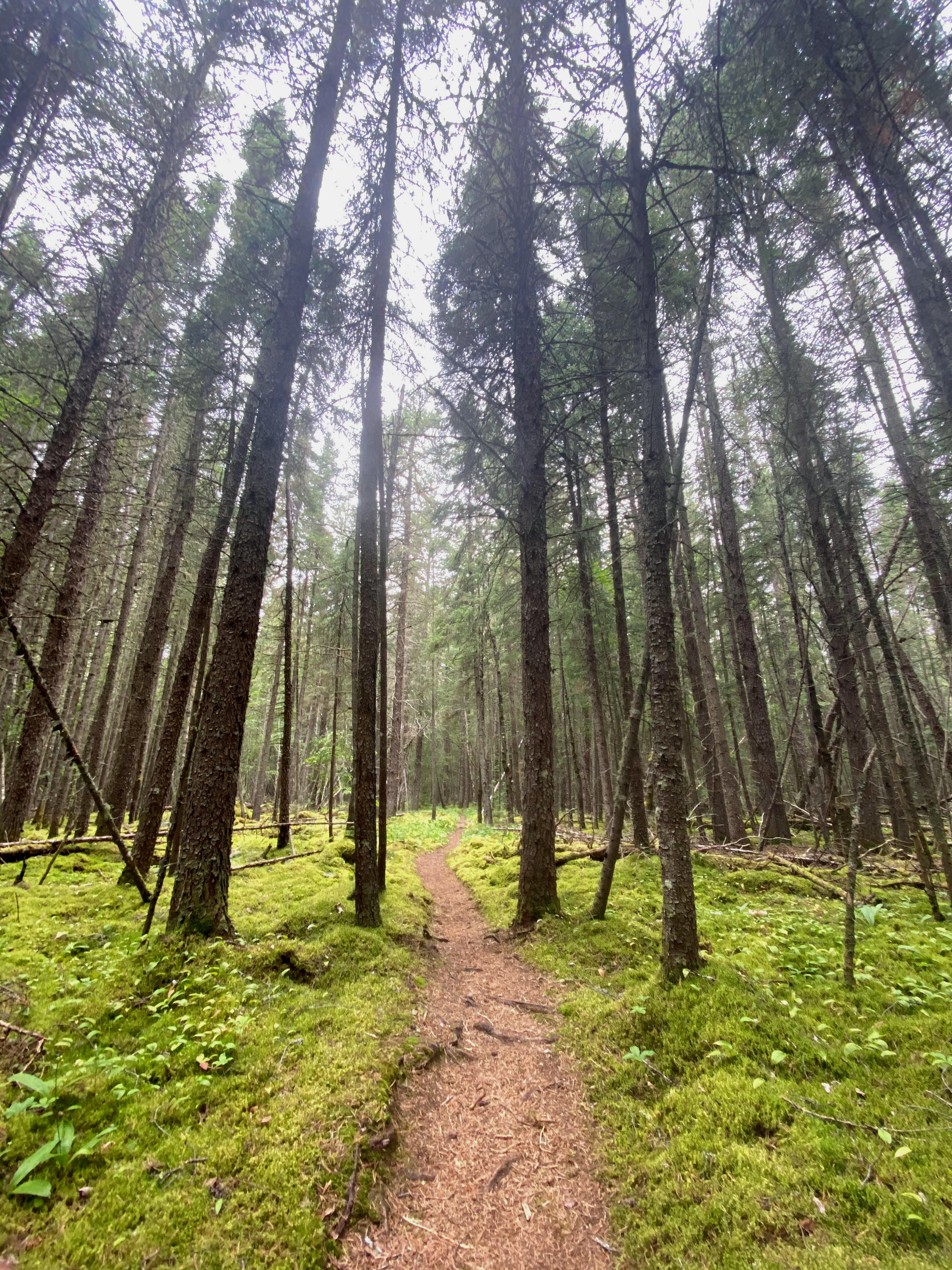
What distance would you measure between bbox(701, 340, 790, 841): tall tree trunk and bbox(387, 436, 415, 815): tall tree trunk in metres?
10.7

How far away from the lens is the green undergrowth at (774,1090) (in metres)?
2.30

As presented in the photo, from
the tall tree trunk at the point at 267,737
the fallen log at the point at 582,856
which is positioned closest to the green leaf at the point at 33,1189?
the fallen log at the point at 582,856

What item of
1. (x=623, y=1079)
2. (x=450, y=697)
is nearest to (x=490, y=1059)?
(x=623, y=1079)

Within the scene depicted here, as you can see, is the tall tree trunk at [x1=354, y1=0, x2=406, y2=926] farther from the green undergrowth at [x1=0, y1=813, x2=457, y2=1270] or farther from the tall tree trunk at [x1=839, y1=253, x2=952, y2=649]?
the tall tree trunk at [x1=839, y1=253, x2=952, y2=649]

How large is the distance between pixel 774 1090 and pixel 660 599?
3902 mm

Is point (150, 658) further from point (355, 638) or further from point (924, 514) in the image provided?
point (924, 514)

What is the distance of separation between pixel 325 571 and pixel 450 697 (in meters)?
13.8

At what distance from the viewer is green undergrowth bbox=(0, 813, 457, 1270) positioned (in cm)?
232

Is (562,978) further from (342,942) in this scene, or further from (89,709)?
(89,709)

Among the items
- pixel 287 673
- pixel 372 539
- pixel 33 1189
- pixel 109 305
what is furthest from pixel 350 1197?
pixel 109 305

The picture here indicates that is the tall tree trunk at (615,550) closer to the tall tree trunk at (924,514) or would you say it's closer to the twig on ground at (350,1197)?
the tall tree trunk at (924,514)

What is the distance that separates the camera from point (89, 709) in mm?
19438

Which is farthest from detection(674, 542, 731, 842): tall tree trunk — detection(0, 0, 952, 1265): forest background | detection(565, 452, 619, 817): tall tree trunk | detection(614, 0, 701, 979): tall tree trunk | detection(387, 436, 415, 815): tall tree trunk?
detection(387, 436, 415, 815): tall tree trunk

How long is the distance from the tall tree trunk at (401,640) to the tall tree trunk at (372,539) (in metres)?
10.0
